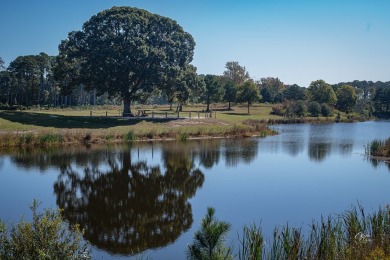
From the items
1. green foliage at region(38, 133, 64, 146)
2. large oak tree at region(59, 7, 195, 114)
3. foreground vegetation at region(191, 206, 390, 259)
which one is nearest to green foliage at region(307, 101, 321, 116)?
large oak tree at region(59, 7, 195, 114)

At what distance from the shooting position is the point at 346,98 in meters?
126

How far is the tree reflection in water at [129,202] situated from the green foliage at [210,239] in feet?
18.3

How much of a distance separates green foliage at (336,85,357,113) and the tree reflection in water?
107375mm

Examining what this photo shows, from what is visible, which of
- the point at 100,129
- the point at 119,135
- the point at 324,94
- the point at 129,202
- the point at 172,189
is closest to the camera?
the point at 129,202

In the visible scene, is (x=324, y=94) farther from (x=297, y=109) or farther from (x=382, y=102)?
(x=382, y=102)

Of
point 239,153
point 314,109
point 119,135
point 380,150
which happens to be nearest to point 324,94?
point 314,109

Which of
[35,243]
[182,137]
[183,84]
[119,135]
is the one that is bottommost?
[182,137]

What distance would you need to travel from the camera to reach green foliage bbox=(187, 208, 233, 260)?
297 inches

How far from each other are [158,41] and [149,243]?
5309 centimetres

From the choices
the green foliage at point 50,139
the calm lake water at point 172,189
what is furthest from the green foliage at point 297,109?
the green foliage at point 50,139

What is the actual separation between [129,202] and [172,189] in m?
3.95

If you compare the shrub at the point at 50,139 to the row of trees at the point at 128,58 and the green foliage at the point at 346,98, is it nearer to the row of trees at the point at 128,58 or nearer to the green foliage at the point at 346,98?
the row of trees at the point at 128,58

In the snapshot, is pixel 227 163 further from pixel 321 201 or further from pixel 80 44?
pixel 80 44

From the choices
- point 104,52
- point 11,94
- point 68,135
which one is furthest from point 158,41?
point 11,94
